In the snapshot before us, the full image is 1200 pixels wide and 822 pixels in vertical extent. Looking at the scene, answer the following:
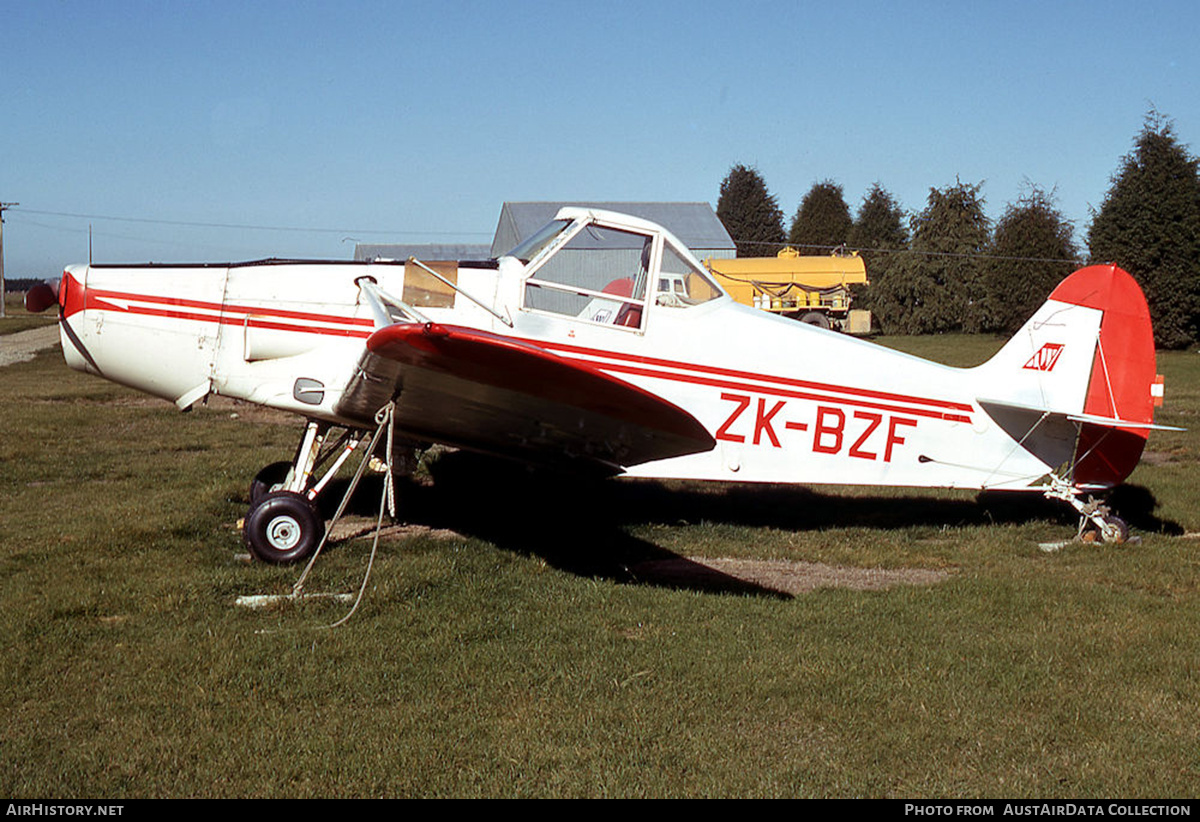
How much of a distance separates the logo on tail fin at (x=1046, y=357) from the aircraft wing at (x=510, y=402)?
11.1 ft

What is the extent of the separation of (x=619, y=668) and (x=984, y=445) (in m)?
4.07

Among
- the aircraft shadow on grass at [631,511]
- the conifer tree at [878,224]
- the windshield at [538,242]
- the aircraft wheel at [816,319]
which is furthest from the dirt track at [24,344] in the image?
the conifer tree at [878,224]

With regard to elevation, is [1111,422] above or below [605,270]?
below

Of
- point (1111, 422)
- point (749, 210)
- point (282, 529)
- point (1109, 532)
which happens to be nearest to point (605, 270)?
point (282, 529)

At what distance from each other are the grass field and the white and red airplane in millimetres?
781

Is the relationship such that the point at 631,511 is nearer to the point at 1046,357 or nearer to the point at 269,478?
the point at 269,478

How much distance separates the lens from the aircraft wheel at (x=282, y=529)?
6242 mm

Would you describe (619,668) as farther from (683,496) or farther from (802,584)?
(683,496)

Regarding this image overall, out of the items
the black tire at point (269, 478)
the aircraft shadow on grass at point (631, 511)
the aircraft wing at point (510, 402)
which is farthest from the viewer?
the black tire at point (269, 478)

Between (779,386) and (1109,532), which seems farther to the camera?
(1109,532)

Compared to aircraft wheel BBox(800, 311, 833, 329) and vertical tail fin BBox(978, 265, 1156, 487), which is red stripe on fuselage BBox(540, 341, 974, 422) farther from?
aircraft wheel BBox(800, 311, 833, 329)

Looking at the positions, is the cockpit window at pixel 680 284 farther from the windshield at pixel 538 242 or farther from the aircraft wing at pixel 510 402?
the aircraft wing at pixel 510 402

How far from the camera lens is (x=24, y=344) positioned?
107ft

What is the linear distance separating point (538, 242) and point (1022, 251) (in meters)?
37.9
